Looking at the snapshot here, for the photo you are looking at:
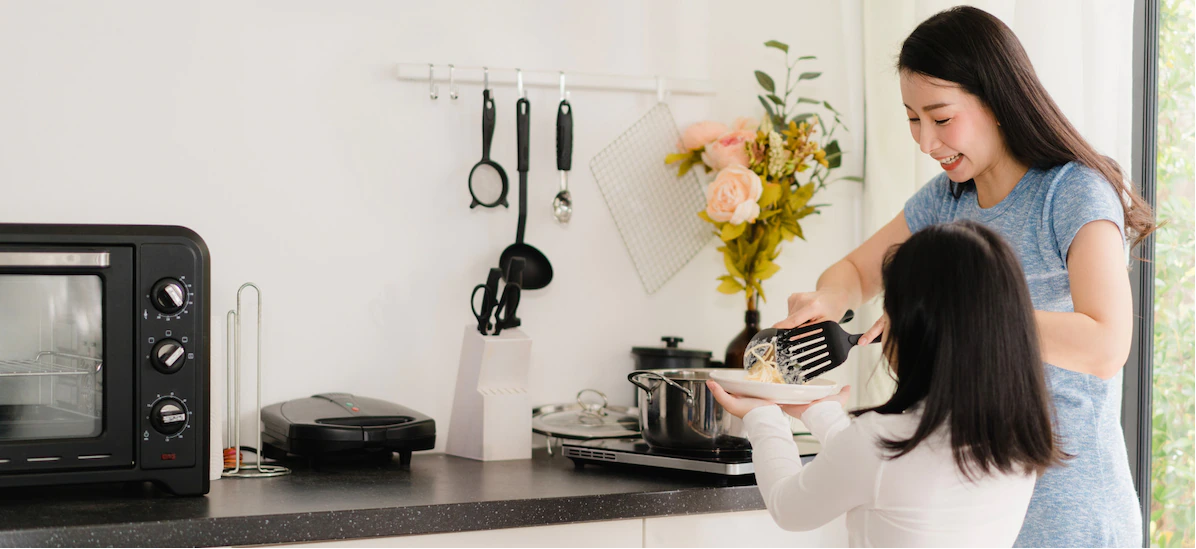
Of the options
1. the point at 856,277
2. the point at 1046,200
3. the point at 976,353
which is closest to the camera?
the point at 976,353

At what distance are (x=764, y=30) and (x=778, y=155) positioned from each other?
13.2 inches

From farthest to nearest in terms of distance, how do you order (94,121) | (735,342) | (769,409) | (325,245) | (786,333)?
1. (735,342)
2. (325,245)
3. (94,121)
4. (786,333)
5. (769,409)

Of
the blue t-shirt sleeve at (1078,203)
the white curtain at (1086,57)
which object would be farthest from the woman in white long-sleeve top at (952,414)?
the white curtain at (1086,57)

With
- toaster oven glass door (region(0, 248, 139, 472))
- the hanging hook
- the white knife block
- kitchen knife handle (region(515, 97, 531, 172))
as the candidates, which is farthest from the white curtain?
toaster oven glass door (region(0, 248, 139, 472))

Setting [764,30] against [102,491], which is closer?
[102,491]

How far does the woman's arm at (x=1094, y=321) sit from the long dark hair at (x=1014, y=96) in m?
0.14

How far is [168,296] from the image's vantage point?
126 centimetres

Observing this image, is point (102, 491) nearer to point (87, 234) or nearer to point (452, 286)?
point (87, 234)

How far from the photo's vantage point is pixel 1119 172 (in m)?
1.21

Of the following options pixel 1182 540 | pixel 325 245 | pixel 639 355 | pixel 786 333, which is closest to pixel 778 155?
pixel 639 355

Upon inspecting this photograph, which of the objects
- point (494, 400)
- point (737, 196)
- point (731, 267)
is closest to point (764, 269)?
point (731, 267)

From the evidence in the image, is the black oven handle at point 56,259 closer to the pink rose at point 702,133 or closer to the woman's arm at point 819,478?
the woman's arm at point 819,478

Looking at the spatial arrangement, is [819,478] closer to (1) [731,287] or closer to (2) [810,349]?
(2) [810,349]

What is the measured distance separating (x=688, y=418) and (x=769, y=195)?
54 centimetres
